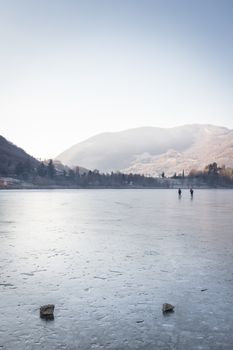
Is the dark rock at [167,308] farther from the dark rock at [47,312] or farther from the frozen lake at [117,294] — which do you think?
the dark rock at [47,312]

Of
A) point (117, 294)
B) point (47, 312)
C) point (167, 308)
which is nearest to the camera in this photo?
point (47, 312)

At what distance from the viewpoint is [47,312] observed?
9.89 metres

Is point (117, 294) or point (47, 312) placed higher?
point (47, 312)

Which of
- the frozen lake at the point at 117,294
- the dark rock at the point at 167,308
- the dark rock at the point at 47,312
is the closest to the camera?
the frozen lake at the point at 117,294

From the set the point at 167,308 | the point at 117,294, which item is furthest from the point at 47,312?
the point at 167,308

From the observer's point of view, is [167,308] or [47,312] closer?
[47,312]

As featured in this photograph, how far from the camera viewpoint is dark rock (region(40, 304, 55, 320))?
9.84 m

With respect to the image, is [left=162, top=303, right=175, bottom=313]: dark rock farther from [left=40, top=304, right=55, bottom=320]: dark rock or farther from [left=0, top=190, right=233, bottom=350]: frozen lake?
[left=40, top=304, right=55, bottom=320]: dark rock

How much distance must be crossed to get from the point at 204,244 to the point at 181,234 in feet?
15.8

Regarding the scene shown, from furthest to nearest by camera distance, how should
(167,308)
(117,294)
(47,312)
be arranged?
(117,294)
(167,308)
(47,312)

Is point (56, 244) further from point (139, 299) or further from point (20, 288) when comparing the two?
point (139, 299)

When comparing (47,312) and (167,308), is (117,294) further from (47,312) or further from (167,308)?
(47,312)

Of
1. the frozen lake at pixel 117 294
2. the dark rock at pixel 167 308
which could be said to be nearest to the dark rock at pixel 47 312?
the frozen lake at pixel 117 294

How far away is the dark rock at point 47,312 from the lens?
9.84 m
